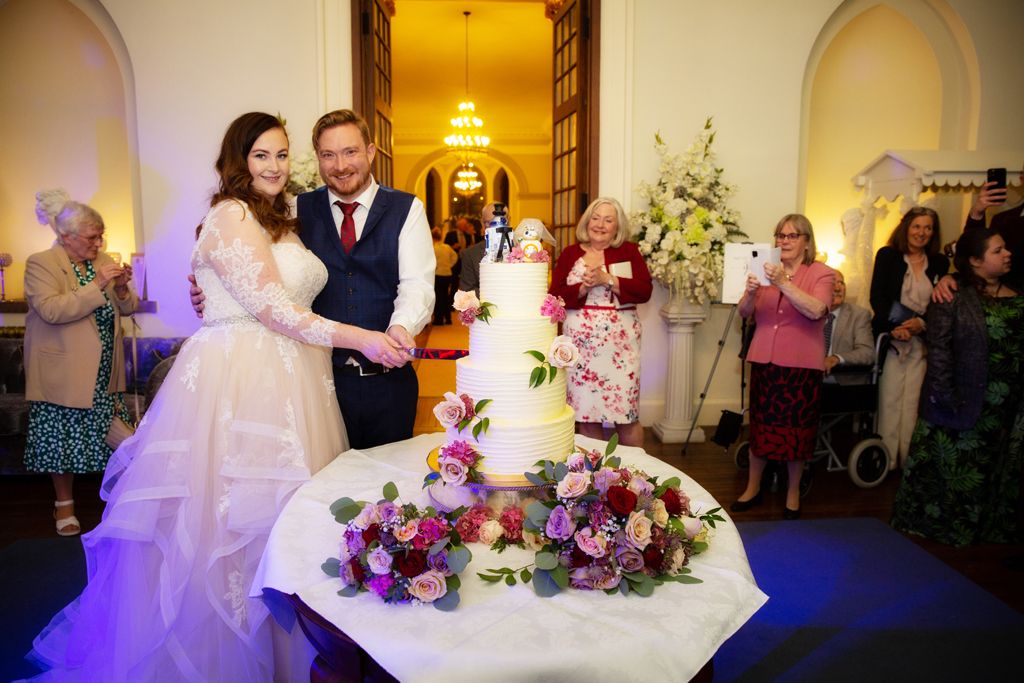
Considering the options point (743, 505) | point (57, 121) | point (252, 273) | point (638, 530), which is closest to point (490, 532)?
point (638, 530)

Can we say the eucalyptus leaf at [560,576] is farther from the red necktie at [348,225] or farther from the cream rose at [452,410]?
the red necktie at [348,225]

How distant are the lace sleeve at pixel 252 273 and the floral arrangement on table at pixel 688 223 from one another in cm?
350

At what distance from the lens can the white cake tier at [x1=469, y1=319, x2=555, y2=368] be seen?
170 centimetres

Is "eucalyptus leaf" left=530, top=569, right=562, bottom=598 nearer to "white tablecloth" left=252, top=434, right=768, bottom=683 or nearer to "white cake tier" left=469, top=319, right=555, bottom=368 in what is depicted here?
"white tablecloth" left=252, top=434, right=768, bottom=683

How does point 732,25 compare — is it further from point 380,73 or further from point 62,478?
point 62,478

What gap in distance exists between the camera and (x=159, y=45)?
17.4 ft

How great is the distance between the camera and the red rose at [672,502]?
1.52m

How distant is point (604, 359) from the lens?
13.4 ft

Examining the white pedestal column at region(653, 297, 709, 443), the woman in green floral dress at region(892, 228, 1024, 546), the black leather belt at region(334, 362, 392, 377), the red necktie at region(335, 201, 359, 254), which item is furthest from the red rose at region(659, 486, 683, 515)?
the white pedestal column at region(653, 297, 709, 443)

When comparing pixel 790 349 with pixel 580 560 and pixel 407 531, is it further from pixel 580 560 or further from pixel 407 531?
pixel 407 531

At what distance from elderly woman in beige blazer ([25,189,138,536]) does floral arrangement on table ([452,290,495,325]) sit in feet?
9.63

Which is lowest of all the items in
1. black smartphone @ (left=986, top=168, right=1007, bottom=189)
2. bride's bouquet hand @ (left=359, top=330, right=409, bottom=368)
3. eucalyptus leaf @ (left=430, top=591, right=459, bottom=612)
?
eucalyptus leaf @ (left=430, top=591, right=459, bottom=612)

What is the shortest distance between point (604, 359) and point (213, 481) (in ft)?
8.43

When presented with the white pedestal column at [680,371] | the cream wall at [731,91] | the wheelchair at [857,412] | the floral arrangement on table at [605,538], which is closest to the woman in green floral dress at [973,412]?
the wheelchair at [857,412]
